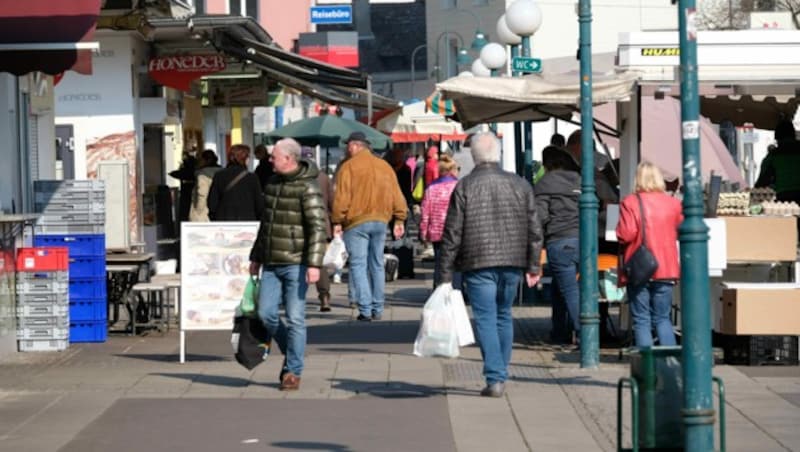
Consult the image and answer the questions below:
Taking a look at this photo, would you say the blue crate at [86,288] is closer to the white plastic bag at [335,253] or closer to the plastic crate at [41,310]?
the plastic crate at [41,310]

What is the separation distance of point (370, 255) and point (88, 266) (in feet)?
11.6

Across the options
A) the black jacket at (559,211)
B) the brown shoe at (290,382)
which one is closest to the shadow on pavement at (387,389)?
the brown shoe at (290,382)

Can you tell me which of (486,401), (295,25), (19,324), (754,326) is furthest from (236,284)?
(295,25)

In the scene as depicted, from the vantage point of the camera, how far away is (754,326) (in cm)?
1392

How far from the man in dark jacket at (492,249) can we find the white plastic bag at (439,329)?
0.15 meters

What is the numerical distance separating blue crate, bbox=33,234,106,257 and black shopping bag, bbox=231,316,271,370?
3.89 m

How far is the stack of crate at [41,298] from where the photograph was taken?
15.3m

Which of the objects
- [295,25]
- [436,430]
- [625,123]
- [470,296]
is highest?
[295,25]

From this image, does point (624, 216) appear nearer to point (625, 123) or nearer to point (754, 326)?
point (754, 326)

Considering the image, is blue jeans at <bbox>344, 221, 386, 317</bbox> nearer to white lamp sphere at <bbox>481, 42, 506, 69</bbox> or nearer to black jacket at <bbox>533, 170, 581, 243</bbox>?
black jacket at <bbox>533, 170, 581, 243</bbox>

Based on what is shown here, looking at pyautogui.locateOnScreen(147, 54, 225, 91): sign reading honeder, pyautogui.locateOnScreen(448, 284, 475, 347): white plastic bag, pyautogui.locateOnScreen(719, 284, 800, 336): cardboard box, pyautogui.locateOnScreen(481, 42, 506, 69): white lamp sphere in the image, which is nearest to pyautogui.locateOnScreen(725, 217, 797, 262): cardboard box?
pyautogui.locateOnScreen(719, 284, 800, 336): cardboard box

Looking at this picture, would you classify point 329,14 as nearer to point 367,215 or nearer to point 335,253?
point 367,215

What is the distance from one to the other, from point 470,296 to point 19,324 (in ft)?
16.9

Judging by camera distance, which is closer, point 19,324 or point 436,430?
point 436,430
